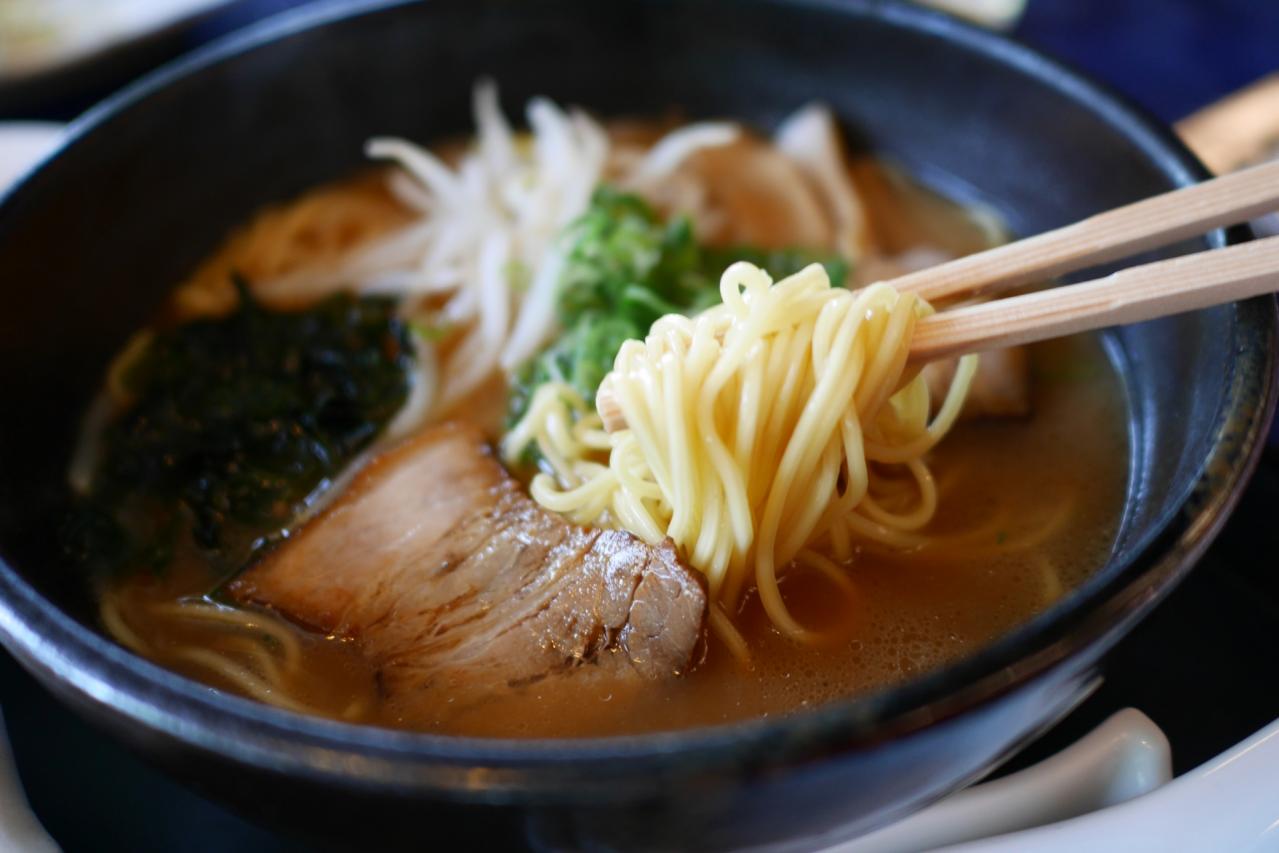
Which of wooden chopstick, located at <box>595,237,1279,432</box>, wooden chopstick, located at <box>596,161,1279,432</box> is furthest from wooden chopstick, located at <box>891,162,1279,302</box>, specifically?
wooden chopstick, located at <box>595,237,1279,432</box>

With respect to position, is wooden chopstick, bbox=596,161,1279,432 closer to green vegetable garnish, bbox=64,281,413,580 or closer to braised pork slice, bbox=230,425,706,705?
braised pork slice, bbox=230,425,706,705

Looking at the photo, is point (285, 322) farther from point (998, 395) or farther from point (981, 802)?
point (981, 802)

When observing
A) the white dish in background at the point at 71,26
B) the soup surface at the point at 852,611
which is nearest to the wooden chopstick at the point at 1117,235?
the soup surface at the point at 852,611

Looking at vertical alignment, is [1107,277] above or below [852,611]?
above

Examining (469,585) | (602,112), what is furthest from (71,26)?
(469,585)

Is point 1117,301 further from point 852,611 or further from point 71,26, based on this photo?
point 71,26

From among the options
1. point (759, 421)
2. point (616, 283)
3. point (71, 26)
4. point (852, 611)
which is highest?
point (71, 26)
